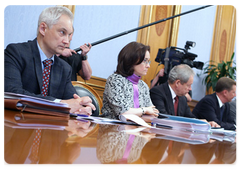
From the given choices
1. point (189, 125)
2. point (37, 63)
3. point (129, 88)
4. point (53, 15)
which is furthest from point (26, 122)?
point (129, 88)

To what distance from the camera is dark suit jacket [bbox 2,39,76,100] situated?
1117 millimetres

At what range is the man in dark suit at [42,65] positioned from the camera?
1.12 metres

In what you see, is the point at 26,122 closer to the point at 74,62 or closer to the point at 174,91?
the point at 74,62

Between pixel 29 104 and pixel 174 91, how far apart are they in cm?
181

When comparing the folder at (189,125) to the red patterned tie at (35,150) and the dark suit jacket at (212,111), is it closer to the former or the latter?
the red patterned tie at (35,150)

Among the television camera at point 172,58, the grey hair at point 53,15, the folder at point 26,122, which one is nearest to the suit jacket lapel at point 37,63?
the grey hair at point 53,15

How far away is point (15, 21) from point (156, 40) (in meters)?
1.90

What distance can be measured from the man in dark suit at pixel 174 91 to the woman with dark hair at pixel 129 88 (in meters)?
0.25

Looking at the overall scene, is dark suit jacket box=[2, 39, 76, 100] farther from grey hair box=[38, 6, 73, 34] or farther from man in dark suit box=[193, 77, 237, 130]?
man in dark suit box=[193, 77, 237, 130]

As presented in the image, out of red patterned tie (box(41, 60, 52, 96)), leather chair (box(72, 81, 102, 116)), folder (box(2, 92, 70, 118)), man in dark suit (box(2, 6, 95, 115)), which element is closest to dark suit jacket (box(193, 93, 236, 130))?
leather chair (box(72, 81, 102, 116))

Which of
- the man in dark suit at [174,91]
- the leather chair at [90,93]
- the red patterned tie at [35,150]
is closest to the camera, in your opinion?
the red patterned tie at [35,150]

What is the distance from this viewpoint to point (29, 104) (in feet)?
2.60

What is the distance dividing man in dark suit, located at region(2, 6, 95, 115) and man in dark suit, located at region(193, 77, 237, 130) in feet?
5.83

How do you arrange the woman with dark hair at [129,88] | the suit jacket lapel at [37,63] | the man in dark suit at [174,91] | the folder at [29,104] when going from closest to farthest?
the folder at [29,104]
the suit jacket lapel at [37,63]
the woman with dark hair at [129,88]
the man in dark suit at [174,91]
